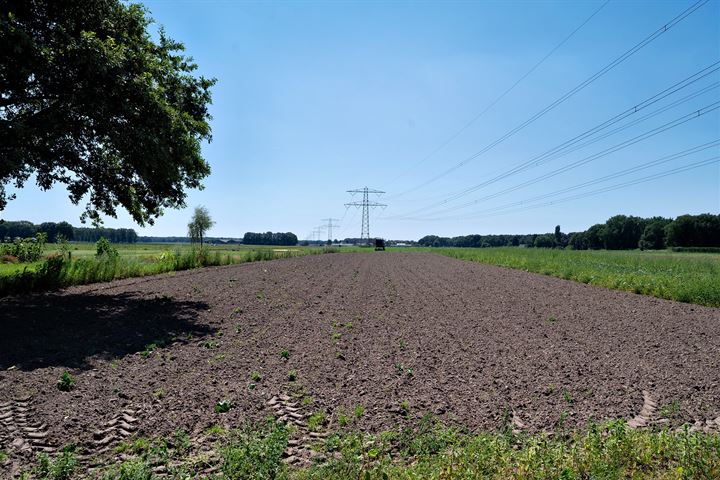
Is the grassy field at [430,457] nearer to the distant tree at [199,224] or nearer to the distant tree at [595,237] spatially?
the distant tree at [199,224]

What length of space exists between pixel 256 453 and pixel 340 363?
12.3 ft

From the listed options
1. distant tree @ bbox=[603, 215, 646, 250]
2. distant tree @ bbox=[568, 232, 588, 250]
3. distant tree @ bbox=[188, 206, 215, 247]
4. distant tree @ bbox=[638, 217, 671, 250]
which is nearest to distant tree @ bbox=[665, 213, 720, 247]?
distant tree @ bbox=[638, 217, 671, 250]

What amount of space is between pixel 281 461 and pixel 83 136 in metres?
13.9

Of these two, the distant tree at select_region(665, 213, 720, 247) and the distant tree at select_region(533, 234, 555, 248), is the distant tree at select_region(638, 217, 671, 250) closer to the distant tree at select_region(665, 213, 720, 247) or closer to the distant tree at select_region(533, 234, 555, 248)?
the distant tree at select_region(665, 213, 720, 247)

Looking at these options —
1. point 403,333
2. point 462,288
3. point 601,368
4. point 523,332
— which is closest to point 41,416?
point 403,333

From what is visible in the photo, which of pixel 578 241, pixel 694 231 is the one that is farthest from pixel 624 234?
pixel 694 231

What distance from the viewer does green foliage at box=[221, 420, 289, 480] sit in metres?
4.08

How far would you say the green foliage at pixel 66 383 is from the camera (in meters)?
6.34

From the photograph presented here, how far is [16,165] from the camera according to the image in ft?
34.6

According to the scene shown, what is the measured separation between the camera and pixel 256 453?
4402 mm

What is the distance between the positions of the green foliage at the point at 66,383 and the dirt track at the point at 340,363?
0.12m

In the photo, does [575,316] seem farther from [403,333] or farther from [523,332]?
[403,333]

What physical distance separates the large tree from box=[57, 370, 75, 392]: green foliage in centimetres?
641

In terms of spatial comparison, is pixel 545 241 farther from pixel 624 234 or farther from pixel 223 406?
pixel 223 406
